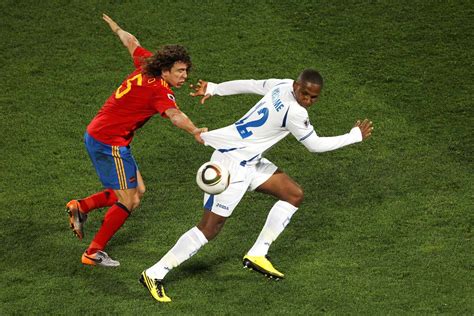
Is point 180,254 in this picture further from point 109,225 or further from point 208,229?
point 109,225

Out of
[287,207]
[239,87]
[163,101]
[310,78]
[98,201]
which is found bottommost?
[98,201]

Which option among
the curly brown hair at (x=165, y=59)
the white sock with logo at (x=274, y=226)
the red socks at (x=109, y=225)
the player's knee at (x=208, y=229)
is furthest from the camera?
the red socks at (x=109, y=225)

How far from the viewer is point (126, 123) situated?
9.69 metres

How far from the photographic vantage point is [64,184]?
11547mm

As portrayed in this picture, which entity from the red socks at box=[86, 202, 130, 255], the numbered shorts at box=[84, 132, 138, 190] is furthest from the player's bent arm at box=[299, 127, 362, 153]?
the red socks at box=[86, 202, 130, 255]

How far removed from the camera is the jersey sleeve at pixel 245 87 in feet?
31.7

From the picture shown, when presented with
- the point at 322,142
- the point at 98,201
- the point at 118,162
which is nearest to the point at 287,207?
the point at 322,142

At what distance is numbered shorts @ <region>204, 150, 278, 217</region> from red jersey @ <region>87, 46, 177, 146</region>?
0.73m

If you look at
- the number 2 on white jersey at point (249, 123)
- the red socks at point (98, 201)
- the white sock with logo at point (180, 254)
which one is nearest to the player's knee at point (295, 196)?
the number 2 on white jersey at point (249, 123)

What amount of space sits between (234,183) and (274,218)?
0.57 metres

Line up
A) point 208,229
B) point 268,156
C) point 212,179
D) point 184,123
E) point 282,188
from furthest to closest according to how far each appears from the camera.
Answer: point 268,156 → point 282,188 → point 208,229 → point 184,123 → point 212,179

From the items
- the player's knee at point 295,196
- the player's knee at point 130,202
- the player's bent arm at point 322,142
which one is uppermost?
the player's bent arm at point 322,142

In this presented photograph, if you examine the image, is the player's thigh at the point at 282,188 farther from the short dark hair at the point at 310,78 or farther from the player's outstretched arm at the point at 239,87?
the short dark hair at the point at 310,78

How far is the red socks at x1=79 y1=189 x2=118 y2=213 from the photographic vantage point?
1026 centimetres
